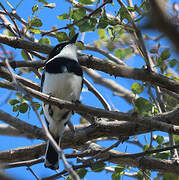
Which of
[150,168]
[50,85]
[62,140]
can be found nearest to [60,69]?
[50,85]

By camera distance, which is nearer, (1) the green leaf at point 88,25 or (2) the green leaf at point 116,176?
(2) the green leaf at point 116,176

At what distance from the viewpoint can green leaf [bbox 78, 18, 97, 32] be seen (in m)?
3.44

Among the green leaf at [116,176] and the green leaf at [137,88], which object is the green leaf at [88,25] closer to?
the green leaf at [137,88]

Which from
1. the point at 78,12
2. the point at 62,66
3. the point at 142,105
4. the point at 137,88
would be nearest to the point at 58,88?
the point at 62,66

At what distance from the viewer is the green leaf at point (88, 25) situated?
344cm

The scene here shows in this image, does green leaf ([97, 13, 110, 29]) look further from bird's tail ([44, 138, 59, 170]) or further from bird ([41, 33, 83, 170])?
bird's tail ([44, 138, 59, 170])

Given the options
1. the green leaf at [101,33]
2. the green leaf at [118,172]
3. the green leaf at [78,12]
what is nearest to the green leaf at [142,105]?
the green leaf at [118,172]

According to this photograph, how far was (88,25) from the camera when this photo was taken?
3473 mm

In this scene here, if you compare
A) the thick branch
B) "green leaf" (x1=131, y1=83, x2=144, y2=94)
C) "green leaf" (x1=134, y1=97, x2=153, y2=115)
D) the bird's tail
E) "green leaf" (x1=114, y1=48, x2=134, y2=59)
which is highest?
"green leaf" (x1=114, y1=48, x2=134, y2=59)

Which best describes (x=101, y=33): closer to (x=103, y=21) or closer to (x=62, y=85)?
(x=103, y=21)

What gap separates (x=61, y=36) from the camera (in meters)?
3.60

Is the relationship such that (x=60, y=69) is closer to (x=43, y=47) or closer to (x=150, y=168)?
(x=43, y=47)

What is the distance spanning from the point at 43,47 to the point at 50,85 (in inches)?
18.4

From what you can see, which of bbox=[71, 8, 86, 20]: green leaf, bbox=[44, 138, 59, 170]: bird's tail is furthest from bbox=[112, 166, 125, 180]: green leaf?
bbox=[71, 8, 86, 20]: green leaf
